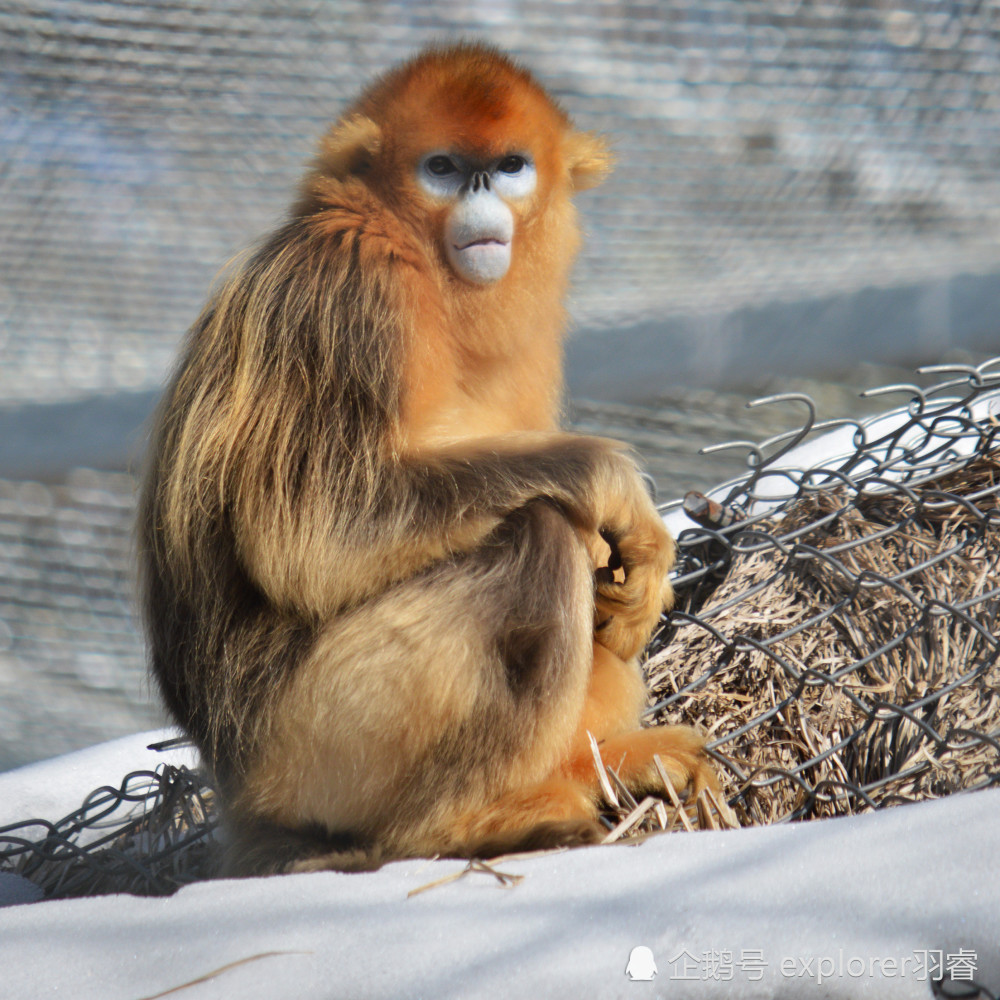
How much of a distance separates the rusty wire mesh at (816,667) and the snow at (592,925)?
417mm

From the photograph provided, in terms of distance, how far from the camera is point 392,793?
5.58ft

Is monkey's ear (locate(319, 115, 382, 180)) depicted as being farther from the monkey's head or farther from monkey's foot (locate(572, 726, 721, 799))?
monkey's foot (locate(572, 726, 721, 799))

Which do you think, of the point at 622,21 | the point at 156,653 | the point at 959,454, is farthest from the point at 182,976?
the point at 622,21

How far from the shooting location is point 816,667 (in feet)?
7.10

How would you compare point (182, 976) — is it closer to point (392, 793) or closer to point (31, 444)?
point (392, 793)

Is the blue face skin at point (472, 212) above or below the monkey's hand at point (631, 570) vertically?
above

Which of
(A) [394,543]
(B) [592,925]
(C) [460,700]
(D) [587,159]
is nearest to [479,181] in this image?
(D) [587,159]

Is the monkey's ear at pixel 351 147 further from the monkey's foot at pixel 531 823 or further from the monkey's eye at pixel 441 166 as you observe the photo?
the monkey's foot at pixel 531 823

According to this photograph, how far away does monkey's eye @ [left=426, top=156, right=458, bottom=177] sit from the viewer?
6.40 feet

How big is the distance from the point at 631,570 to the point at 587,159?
963 millimetres

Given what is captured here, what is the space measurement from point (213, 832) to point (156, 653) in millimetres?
536

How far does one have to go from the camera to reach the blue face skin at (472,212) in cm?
190

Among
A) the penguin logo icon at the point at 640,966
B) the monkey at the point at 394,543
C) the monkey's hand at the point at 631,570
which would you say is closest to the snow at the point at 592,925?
the penguin logo icon at the point at 640,966

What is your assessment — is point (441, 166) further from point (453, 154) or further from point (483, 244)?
point (483, 244)
